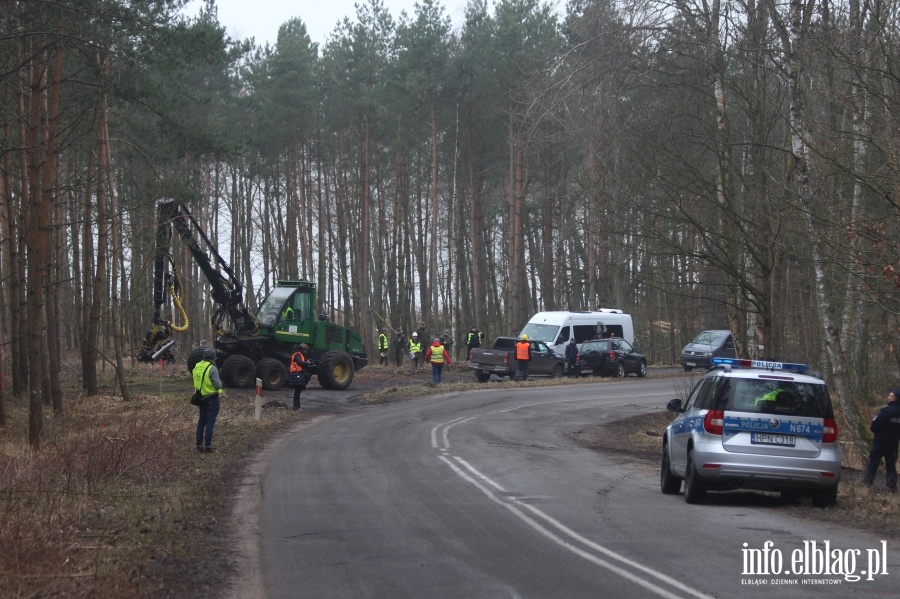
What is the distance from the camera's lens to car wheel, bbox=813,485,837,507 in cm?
1215

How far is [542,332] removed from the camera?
136ft

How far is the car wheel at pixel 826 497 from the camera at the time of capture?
12.1 meters

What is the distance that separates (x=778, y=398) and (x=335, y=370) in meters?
23.5

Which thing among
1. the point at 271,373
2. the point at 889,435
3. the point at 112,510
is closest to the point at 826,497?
the point at 889,435

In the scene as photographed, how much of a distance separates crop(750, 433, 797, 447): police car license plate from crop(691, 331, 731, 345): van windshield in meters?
31.1

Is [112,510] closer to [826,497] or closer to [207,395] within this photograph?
[207,395]

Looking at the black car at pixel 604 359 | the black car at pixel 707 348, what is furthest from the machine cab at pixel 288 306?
the black car at pixel 707 348

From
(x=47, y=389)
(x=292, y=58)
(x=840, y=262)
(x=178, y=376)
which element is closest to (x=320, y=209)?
(x=292, y=58)

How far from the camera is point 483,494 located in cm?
1277

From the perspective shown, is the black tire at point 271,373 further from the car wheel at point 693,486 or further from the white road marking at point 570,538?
the car wheel at point 693,486

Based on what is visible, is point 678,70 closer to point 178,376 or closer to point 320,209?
point 178,376

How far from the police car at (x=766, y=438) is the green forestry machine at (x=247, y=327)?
21.3 m

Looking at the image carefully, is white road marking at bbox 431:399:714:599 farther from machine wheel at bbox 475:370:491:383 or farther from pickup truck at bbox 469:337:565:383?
machine wheel at bbox 475:370:491:383

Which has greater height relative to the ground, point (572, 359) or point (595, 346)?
point (595, 346)
